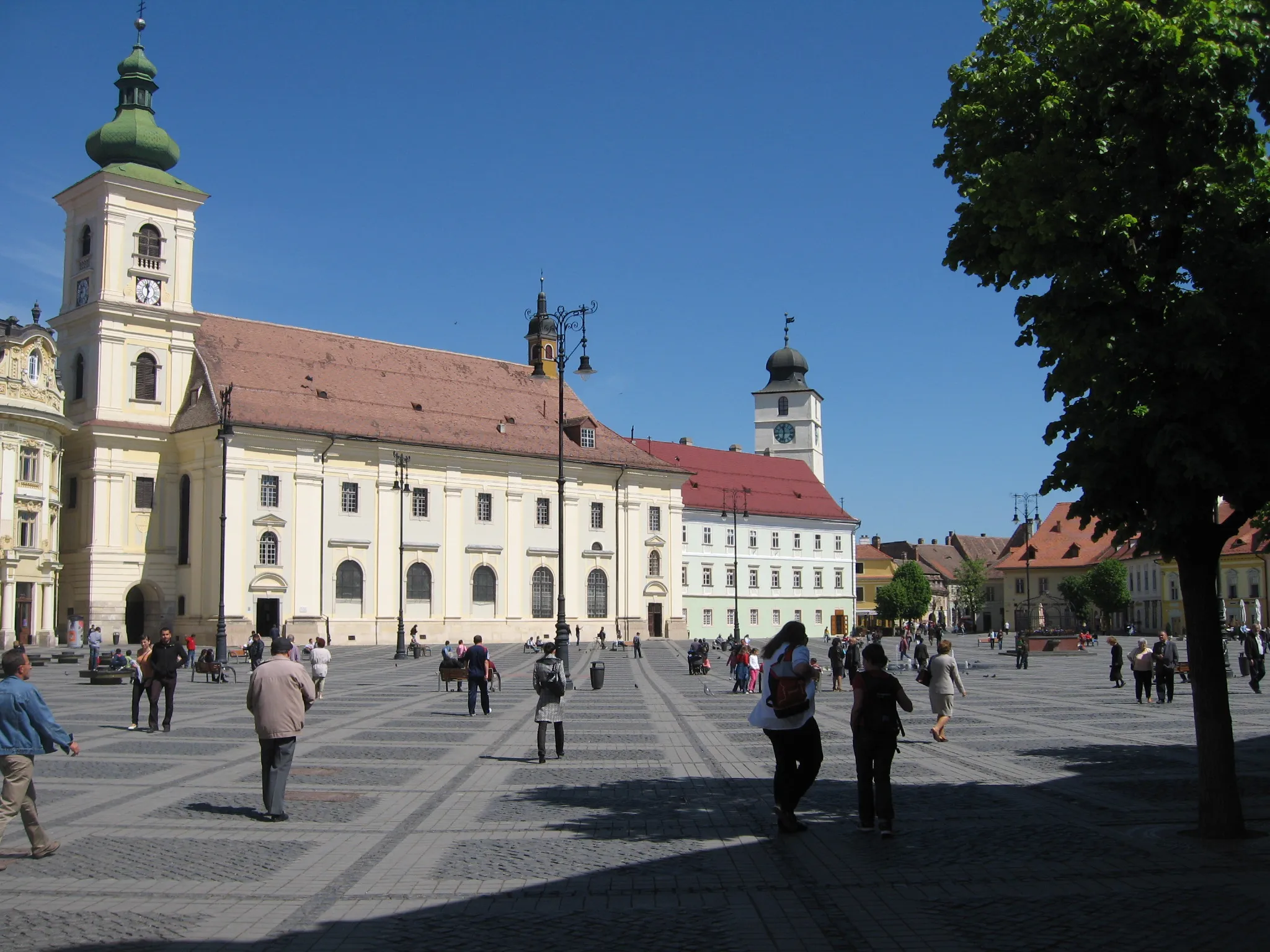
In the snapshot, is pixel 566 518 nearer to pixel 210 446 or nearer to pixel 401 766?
pixel 210 446

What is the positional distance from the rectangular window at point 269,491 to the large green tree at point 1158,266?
2220 inches

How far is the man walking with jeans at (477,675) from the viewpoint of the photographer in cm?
2297

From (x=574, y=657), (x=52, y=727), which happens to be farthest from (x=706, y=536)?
(x=52, y=727)

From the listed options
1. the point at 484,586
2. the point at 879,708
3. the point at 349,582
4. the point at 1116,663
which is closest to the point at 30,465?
the point at 349,582

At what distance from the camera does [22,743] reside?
961 centimetres

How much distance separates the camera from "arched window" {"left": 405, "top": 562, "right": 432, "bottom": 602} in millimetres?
67812

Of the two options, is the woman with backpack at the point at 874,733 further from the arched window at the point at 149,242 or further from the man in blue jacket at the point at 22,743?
the arched window at the point at 149,242

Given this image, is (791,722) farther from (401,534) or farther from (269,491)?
(269,491)

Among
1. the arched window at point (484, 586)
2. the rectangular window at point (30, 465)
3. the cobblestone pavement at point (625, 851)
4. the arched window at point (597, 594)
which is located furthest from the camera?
the arched window at point (597, 594)

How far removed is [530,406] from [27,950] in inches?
2861

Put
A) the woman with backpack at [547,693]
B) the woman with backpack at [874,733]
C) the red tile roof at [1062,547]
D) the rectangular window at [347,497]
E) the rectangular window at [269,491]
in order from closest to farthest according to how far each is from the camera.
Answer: the woman with backpack at [874,733] → the woman with backpack at [547,693] → the rectangular window at [269,491] → the rectangular window at [347,497] → the red tile roof at [1062,547]

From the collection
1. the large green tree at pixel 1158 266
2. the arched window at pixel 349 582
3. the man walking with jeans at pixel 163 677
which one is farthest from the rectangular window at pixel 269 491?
the large green tree at pixel 1158 266

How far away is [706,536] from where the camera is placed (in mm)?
95812

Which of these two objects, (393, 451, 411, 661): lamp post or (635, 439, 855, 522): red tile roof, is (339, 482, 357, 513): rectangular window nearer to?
(393, 451, 411, 661): lamp post
